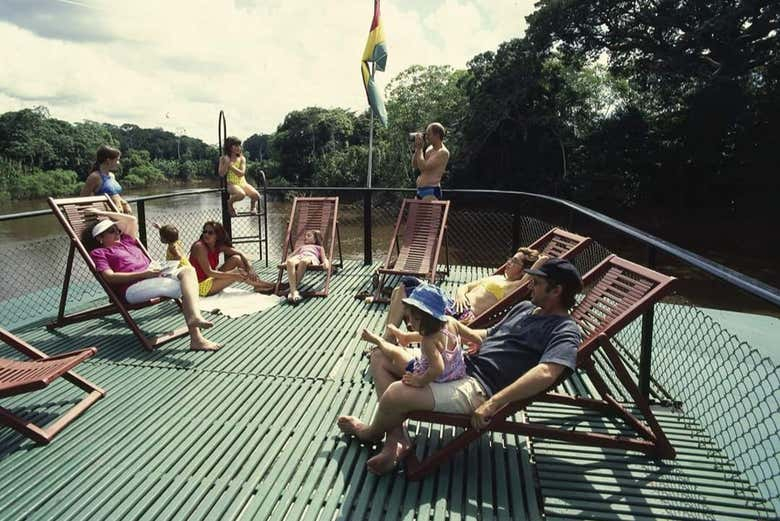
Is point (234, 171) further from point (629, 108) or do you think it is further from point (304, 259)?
point (629, 108)

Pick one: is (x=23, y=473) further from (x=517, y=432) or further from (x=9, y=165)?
(x=9, y=165)

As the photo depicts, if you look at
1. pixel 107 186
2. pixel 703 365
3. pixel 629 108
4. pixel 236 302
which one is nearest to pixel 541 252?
pixel 703 365

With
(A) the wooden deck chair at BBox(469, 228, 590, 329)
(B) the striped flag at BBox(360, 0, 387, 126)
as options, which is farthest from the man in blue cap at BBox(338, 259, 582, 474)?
(B) the striped flag at BBox(360, 0, 387, 126)

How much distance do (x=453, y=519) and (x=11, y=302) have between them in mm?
4873

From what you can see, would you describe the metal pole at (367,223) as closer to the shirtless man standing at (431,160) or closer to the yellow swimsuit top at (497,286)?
the shirtless man standing at (431,160)

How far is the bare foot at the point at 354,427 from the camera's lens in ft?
8.16

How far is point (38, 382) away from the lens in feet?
7.78

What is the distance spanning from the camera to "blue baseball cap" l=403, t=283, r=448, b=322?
2191 mm

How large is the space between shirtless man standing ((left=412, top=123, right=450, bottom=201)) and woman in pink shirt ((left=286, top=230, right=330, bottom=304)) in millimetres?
1396

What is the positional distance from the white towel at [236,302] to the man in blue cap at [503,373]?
8.51ft

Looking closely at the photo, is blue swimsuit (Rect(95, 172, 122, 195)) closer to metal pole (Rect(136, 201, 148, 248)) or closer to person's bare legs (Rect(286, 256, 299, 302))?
metal pole (Rect(136, 201, 148, 248))

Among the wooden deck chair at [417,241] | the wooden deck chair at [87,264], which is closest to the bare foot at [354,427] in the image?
the wooden deck chair at [87,264]

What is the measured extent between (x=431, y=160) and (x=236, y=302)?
274cm

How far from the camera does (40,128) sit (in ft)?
180
